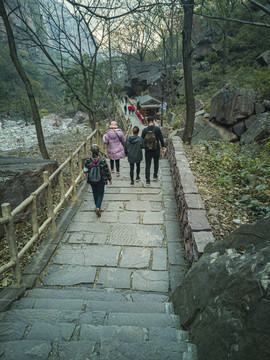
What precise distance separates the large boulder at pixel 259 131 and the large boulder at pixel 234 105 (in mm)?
1288

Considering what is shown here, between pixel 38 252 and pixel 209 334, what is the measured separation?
3152 millimetres

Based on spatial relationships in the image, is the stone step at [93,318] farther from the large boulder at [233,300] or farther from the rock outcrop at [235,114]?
the rock outcrop at [235,114]

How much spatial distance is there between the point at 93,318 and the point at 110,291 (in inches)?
36.7

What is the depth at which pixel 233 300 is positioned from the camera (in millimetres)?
1640

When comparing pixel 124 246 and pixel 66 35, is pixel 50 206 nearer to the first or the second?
pixel 124 246

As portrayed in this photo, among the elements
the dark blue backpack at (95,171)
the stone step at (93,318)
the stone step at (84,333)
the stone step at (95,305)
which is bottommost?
the stone step at (95,305)

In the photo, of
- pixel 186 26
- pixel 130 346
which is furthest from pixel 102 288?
pixel 186 26

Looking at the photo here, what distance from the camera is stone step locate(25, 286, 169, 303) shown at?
10.2 ft

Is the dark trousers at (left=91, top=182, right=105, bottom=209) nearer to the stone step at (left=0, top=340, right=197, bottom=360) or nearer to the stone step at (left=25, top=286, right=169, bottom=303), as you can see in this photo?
the stone step at (left=25, top=286, right=169, bottom=303)

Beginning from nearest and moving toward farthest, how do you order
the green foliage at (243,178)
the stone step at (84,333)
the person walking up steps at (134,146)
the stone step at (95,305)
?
the stone step at (84,333)
the stone step at (95,305)
the green foliage at (243,178)
the person walking up steps at (134,146)

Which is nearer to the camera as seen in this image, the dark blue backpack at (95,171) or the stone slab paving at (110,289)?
the stone slab paving at (110,289)

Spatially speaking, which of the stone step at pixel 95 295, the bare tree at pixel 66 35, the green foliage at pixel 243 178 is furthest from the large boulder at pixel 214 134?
the stone step at pixel 95 295

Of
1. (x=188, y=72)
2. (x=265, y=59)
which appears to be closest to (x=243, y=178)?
(x=188, y=72)

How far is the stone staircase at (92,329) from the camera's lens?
70.1 inches
